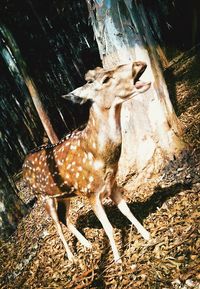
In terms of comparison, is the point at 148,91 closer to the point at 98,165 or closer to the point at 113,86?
the point at 113,86

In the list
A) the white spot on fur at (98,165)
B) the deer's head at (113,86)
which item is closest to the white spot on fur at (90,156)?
the white spot on fur at (98,165)

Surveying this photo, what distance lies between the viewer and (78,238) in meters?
5.18

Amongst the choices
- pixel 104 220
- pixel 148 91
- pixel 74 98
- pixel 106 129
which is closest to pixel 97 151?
pixel 106 129

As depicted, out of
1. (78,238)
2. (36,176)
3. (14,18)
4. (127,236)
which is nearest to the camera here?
(127,236)

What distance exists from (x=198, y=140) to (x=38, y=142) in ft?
44.4

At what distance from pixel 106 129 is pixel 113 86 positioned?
0.48 m

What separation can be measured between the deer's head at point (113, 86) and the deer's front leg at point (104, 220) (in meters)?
1.13

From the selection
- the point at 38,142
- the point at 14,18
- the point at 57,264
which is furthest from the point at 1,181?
the point at 38,142

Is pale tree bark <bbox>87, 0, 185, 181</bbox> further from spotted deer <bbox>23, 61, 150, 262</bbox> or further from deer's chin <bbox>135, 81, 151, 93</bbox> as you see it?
deer's chin <bbox>135, 81, 151, 93</bbox>

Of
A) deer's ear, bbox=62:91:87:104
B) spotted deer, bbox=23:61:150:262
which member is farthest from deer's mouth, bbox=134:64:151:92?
deer's ear, bbox=62:91:87:104

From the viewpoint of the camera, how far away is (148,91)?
214 inches

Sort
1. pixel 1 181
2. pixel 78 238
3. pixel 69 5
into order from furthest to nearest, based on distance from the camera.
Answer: pixel 69 5
pixel 1 181
pixel 78 238

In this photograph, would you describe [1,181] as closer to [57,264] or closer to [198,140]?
[57,264]

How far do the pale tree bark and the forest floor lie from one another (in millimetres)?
296
